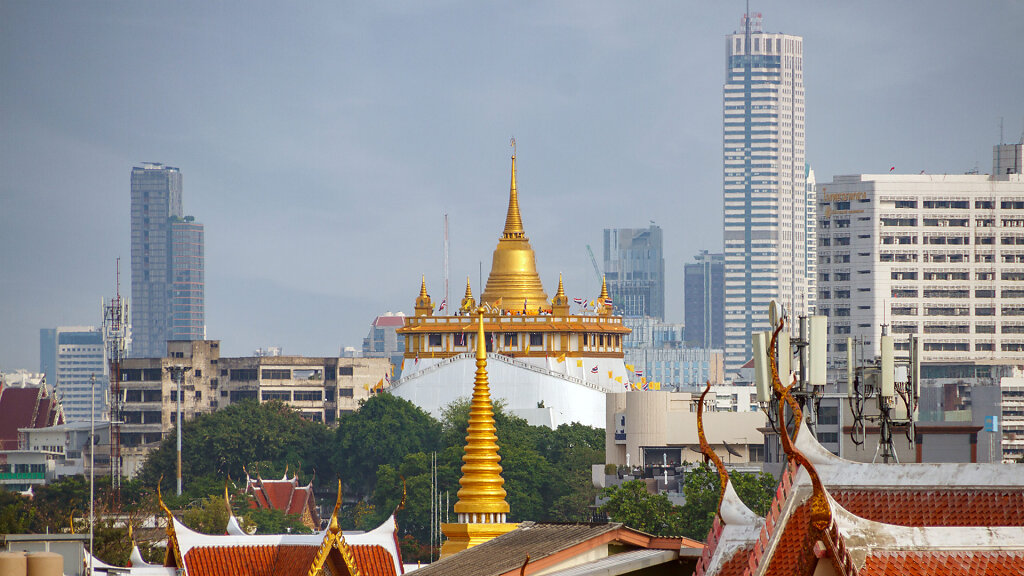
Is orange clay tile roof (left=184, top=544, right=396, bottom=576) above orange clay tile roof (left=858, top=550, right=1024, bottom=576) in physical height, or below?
below

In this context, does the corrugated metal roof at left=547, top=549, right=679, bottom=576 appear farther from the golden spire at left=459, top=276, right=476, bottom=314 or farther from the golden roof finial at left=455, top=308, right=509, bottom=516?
the golden spire at left=459, top=276, right=476, bottom=314

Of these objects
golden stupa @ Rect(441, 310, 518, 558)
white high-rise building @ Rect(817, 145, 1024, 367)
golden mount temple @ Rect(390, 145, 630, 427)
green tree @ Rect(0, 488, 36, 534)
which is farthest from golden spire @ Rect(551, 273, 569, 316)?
golden stupa @ Rect(441, 310, 518, 558)

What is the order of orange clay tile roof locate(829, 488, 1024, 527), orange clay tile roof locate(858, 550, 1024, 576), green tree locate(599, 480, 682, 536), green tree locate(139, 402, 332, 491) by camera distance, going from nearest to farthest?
orange clay tile roof locate(858, 550, 1024, 576)
orange clay tile roof locate(829, 488, 1024, 527)
green tree locate(599, 480, 682, 536)
green tree locate(139, 402, 332, 491)

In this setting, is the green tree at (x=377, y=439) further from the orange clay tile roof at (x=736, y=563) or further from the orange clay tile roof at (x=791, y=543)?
the orange clay tile roof at (x=791, y=543)

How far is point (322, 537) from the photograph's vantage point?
4891cm

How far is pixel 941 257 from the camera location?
19538cm

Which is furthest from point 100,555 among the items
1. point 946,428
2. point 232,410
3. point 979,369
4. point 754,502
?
point 979,369

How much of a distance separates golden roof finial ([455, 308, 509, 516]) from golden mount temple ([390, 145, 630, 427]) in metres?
103

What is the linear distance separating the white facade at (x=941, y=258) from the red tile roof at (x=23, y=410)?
69.7 metres

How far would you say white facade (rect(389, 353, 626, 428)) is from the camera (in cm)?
15788

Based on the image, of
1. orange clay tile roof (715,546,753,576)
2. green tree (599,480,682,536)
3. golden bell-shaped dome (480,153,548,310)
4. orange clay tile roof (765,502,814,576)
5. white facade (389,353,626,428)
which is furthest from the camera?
golden bell-shaped dome (480,153,548,310)

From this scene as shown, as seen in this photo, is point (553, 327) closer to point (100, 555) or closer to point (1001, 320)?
point (1001, 320)

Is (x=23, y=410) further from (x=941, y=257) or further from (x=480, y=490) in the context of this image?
(x=480, y=490)

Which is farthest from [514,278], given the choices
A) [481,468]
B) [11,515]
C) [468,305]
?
[481,468]
